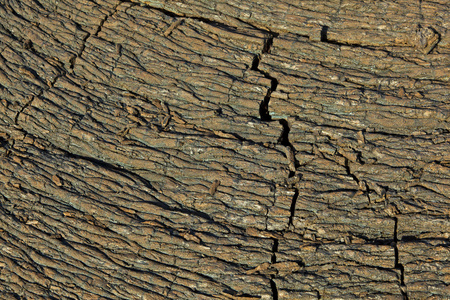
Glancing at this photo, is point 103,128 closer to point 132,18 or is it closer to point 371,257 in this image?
point 132,18

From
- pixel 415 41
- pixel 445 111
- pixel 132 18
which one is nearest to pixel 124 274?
pixel 132 18

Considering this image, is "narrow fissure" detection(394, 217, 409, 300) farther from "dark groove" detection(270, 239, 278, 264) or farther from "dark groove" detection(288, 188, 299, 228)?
"dark groove" detection(270, 239, 278, 264)

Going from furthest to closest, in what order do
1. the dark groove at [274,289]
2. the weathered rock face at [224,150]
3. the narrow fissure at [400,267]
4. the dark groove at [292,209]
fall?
the dark groove at [292,209]
the weathered rock face at [224,150]
the dark groove at [274,289]
the narrow fissure at [400,267]

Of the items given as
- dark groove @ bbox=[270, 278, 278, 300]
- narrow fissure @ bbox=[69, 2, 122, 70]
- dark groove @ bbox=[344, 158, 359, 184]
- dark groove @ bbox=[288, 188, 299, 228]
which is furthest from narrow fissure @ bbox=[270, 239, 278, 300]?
narrow fissure @ bbox=[69, 2, 122, 70]

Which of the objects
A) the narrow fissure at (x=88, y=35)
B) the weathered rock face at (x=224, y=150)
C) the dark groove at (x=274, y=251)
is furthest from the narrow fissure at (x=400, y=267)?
the narrow fissure at (x=88, y=35)

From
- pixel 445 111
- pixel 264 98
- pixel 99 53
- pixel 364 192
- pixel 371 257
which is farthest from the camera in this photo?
pixel 99 53

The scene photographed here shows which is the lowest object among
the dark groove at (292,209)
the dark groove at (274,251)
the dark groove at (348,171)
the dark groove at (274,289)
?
the dark groove at (274,289)

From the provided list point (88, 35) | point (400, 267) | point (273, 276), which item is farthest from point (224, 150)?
point (88, 35)

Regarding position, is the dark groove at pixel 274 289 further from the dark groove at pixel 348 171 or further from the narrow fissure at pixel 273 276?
the dark groove at pixel 348 171
